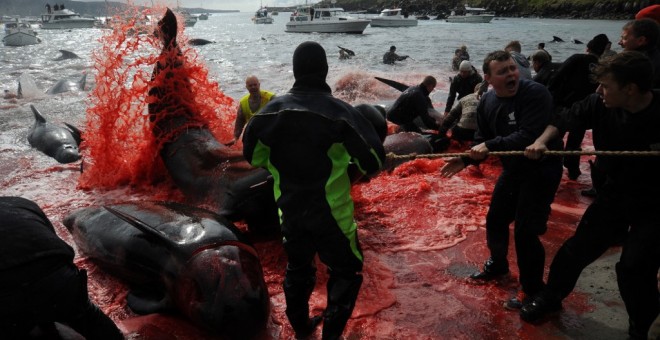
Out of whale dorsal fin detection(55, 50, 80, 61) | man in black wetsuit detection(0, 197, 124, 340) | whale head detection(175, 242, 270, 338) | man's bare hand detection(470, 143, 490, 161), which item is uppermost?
man's bare hand detection(470, 143, 490, 161)

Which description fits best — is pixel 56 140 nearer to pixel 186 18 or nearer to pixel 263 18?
pixel 186 18

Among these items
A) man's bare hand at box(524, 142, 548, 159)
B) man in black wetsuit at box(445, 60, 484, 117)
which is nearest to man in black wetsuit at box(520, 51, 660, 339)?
man's bare hand at box(524, 142, 548, 159)

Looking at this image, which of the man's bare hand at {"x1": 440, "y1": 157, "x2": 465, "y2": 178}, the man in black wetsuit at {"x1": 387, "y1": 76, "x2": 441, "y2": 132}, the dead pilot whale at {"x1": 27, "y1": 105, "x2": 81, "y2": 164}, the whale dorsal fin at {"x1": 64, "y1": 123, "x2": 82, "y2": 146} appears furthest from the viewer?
the whale dorsal fin at {"x1": 64, "y1": 123, "x2": 82, "y2": 146}

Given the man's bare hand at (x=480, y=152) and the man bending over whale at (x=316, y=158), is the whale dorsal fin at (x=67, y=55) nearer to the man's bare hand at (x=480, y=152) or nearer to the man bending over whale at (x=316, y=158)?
the man bending over whale at (x=316, y=158)

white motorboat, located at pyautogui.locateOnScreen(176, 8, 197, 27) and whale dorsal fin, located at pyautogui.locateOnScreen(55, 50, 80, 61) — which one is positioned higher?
white motorboat, located at pyautogui.locateOnScreen(176, 8, 197, 27)

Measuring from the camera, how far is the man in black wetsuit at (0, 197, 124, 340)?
271 centimetres

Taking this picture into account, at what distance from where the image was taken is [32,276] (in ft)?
9.12

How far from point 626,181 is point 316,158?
7.14 ft

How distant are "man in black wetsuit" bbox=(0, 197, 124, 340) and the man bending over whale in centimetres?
139

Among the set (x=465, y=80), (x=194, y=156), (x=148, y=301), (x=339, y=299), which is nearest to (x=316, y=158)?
(x=339, y=299)

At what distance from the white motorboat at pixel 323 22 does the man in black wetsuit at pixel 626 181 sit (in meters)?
53.0

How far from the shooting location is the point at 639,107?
10.5 ft

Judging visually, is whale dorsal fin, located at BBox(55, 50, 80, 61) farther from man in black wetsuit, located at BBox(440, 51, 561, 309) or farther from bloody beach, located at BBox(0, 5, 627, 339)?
man in black wetsuit, located at BBox(440, 51, 561, 309)

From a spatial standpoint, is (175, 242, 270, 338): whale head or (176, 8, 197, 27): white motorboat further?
(176, 8, 197, 27): white motorboat
